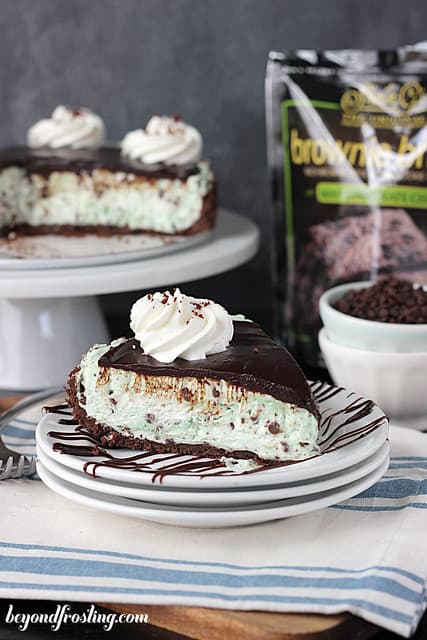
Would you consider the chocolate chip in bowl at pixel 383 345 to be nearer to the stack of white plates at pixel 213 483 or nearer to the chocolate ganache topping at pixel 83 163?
the stack of white plates at pixel 213 483

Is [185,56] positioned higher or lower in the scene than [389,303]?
higher

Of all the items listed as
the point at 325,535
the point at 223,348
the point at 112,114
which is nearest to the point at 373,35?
the point at 112,114

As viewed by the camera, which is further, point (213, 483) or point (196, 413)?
point (196, 413)

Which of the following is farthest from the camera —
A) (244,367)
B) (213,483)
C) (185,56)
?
(185,56)

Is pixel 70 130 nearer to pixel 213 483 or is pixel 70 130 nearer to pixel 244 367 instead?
pixel 244 367

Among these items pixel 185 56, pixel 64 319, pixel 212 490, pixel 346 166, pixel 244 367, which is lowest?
pixel 64 319

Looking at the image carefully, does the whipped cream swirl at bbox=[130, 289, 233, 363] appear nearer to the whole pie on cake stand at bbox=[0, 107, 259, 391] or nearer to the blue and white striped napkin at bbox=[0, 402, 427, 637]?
the blue and white striped napkin at bbox=[0, 402, 427, 637]

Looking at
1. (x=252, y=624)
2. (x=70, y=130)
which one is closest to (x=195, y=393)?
(x=252, y=624)

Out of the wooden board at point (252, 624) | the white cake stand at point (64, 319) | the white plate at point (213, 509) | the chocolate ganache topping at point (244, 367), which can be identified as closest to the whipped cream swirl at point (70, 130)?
the white cake stand at point (64, 319)
